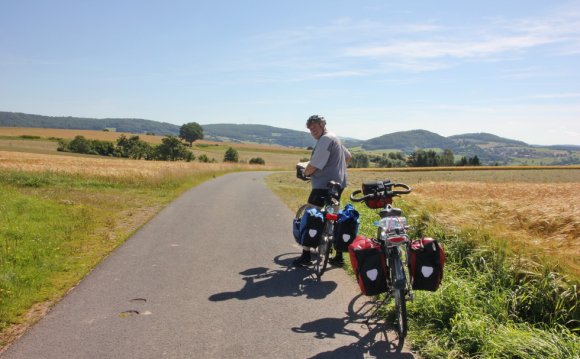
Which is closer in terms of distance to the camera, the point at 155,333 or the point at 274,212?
the point at 155,333

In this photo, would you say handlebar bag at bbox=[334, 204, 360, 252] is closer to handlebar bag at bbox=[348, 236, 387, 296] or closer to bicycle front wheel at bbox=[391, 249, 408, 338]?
handlebar bag at bbox=[348, 236, 387, 296]

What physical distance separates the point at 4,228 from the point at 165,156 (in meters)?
75.2

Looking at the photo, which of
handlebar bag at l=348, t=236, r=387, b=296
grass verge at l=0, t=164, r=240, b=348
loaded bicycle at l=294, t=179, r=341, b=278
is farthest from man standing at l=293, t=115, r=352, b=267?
grass verge at l=0, t=164, r=240, b=348

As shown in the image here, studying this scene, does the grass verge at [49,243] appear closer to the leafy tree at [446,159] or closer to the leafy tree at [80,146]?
the leafy tree at [80,146]

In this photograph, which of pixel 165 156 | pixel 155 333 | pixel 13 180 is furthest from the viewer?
pixel 165 156

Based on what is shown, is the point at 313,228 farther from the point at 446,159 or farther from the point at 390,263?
the point at 446,159

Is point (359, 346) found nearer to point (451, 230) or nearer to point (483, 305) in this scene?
point (483, 305)

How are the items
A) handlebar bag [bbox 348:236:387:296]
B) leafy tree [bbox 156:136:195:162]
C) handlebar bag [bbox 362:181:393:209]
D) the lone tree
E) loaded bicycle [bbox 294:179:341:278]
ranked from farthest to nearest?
the lone tree
leafy tree [bbox 156:136:195:162]
loaded bicycle [bbox 294:179:341:278]
handlebar bag [bbox 362:181:393:209]
handlebar bag [bbox 348:236:387:296]

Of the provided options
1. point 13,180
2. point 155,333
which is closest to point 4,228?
point 155,333

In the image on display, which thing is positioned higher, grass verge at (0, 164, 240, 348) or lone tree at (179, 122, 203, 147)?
lone tree at (179, 122, 203, 147)

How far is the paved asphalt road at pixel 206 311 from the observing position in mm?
4094

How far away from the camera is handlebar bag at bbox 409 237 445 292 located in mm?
4371

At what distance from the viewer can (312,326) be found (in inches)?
184

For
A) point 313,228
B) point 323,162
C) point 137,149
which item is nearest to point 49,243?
point 313,228
